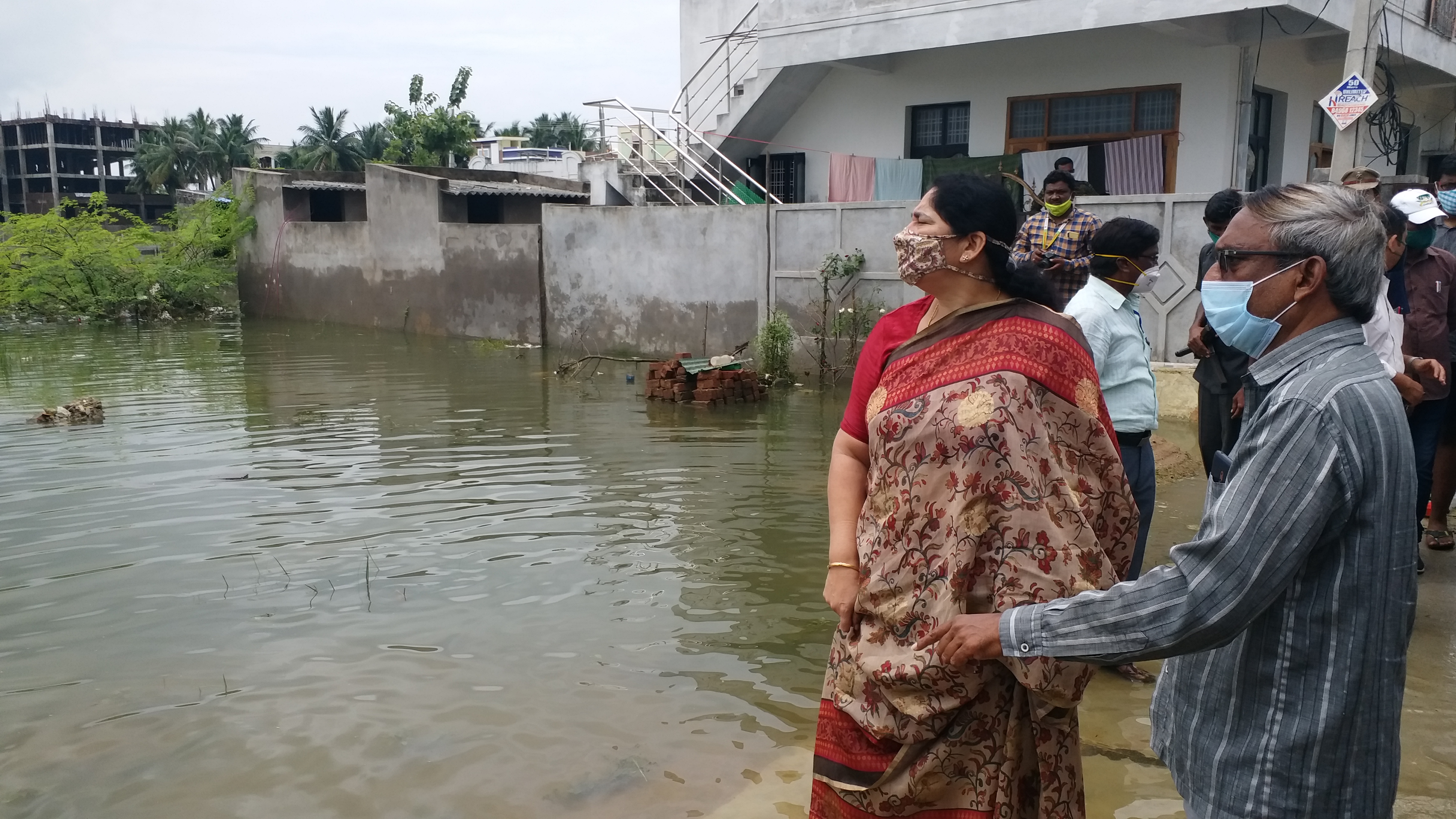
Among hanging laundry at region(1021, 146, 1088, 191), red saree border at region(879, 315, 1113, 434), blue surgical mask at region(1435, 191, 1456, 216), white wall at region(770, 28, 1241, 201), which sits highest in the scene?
white wall at region(770, 28, 1241, 201)

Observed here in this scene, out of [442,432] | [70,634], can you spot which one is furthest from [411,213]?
[70,634]

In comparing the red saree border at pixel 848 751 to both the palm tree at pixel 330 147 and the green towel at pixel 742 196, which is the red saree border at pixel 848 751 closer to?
the green towel at pixel 742 196

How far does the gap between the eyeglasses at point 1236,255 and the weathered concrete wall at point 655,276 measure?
11.7 metres

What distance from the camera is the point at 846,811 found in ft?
7.49

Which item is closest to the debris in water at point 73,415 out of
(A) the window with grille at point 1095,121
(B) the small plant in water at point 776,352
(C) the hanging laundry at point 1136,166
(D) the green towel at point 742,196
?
(B) the small plant in water at point 776,352

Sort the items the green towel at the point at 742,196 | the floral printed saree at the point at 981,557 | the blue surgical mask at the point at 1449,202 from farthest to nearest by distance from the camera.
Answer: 1. the green towel at the point at 742,196
2. the blue surgical mask at the point at 1449,202
3. the floral printed saree at the point at 981,557

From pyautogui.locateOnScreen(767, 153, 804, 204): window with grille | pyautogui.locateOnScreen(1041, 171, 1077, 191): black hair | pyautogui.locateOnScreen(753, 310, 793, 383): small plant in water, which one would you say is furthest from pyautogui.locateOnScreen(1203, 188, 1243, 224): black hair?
pyautogui.locateOnScreen(767, 153, 804, 204): window with grille

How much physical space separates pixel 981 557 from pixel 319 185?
24.3 metres

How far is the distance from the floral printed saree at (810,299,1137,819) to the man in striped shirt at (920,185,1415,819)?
0.29m

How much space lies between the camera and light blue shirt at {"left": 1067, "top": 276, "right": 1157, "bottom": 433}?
3.91 metres

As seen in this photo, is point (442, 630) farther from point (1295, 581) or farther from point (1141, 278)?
point (1295, 581)

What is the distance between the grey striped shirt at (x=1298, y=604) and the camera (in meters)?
1.57

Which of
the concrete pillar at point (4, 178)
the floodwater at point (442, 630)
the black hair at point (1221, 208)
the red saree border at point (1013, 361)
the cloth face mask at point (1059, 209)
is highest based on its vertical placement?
the concrete pillar at point (4, 178)

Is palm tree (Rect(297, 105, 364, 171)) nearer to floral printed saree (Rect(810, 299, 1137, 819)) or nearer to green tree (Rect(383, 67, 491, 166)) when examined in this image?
green tree (Rect(383, 67, 491, 166))
